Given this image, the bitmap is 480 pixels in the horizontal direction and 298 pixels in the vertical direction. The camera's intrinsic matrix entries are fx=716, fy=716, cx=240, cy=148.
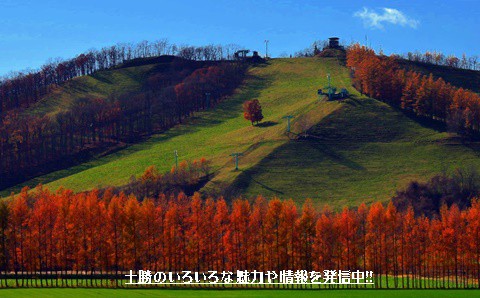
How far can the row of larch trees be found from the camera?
4638 inches

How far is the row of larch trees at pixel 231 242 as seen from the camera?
387ft

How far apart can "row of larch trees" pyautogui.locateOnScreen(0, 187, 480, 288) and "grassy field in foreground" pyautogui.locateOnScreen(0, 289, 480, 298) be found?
17.1 metres

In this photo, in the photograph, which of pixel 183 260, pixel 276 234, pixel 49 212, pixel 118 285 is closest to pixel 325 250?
pixel 276 234

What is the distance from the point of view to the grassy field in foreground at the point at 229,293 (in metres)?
90.9

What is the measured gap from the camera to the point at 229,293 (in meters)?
94.3

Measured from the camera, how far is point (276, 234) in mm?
118875

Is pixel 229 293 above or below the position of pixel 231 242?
below

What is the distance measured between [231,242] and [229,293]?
1080 inches

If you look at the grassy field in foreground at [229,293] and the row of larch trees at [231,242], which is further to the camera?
the row of larch trees at [231,242]

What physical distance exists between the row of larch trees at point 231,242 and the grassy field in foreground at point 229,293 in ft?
56.3

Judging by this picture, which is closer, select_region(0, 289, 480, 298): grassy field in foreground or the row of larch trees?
select_region(0, 289, 480, 298): grassy field in foreground

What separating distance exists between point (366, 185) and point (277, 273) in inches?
2887

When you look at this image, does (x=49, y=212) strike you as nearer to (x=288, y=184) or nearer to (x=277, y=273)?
(x=277, y=273)

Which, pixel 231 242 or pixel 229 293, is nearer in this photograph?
pixel 229 293
